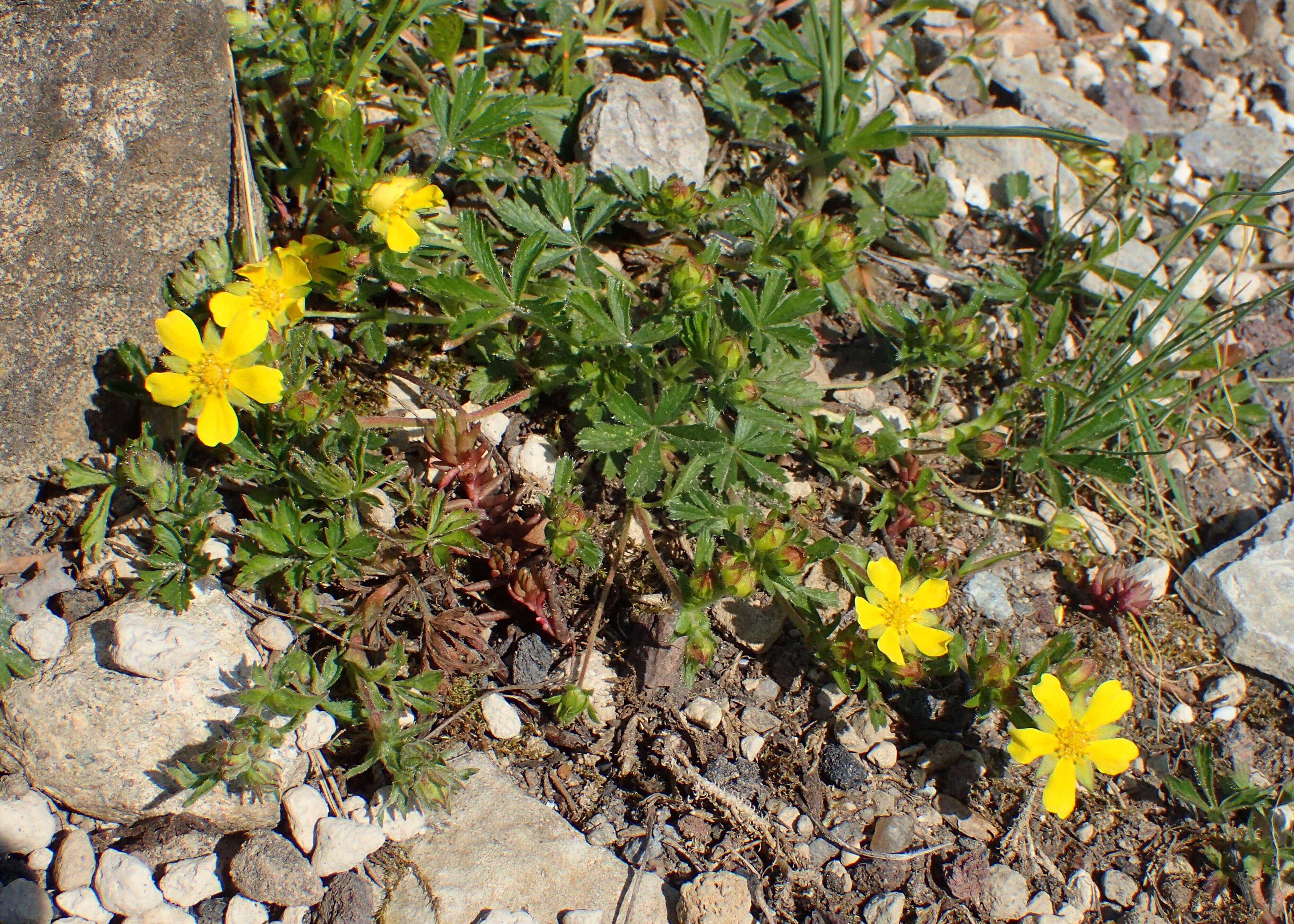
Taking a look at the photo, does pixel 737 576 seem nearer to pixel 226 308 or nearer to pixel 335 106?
pixel 226 308

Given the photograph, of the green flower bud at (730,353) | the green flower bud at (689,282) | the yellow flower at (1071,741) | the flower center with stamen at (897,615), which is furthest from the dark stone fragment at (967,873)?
the green flower bud at (689,282)

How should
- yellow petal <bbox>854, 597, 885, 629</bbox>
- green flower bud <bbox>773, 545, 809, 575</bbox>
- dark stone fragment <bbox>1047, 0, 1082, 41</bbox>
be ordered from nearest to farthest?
1. yellow petal <bbox>854, 597, 885, 629</bbox>
2. green flower bud <bbox>773, 545, 809, 575</bbox>
3. dark stone fragment <bbox>1047, 0, 1082, 41</bbox>

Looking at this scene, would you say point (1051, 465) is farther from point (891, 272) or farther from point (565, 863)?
point (565, 863)

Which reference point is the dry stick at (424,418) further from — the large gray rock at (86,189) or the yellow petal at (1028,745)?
the yellow petal at (1028,745)

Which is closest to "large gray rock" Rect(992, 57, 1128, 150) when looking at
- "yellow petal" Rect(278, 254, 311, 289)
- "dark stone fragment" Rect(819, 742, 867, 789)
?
"dark stone fragment" Rect(819, 742, 867, 789)

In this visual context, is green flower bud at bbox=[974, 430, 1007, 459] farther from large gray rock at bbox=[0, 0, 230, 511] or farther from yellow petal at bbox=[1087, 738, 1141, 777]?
large gray rock at bbox=[0, 0, 230, 511]

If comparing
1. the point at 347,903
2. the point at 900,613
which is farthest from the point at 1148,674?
Answer: the point at 347,903
